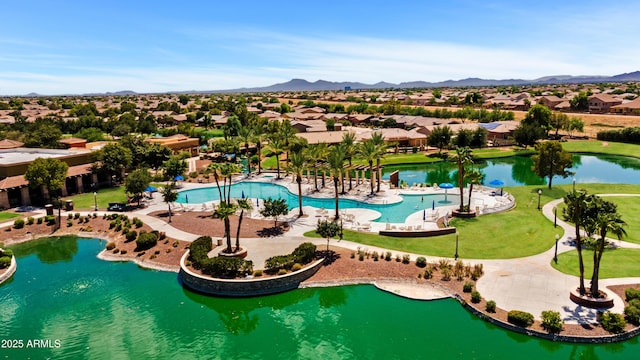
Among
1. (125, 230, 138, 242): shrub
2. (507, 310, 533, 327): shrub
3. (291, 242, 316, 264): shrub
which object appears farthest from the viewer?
(125, 230, 138, 242): shrub

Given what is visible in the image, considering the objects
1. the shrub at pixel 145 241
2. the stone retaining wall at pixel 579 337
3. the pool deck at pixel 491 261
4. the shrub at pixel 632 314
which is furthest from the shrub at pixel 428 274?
the shrub at pixel 145 241

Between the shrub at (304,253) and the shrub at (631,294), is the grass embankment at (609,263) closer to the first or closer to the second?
the shrub at (631,294)

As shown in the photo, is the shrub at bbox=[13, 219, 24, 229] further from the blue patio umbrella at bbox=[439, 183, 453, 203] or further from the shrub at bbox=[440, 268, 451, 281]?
the blue patio umbrella at bbox=[439, 183, 453, 203]

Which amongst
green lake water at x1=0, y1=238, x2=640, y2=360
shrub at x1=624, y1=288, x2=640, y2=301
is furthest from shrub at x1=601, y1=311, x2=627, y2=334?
shrub at x1=624, y1=288, x2=640, y2=301

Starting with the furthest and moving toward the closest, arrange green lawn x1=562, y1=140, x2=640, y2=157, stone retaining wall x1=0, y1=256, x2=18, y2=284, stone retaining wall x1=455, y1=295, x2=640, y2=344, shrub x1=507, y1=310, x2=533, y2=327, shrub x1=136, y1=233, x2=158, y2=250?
green lawn x1=562, y1=140, x2=640, y2=157, shrub x1=136, y1=233, x2=158, y2=250, stone retaining wall x1=0, y1=256, x2=18, y2=284, shrub x1=507, y1=310, x2=533, y2=327, stone retaining wall x1=455, y1=295, x2=640, y2=344

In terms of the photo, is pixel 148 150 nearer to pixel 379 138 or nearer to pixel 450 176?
pixel 379 138

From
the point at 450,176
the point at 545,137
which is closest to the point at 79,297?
the point at 450,176
